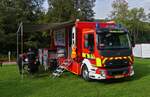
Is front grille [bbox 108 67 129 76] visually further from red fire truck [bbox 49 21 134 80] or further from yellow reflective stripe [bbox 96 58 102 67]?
yellow reflective stripe [bbox 96 58 102 67]

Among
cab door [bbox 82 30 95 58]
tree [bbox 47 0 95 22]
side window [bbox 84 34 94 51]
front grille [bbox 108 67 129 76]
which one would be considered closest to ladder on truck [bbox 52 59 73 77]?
cab door [bbox 82 30 95 58]

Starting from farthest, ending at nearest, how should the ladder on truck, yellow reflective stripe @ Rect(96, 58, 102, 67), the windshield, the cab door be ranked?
the ladder on truck < the cab door < the windshield < yellow reflective stripe @ Rect(96, 58, 102, 67)

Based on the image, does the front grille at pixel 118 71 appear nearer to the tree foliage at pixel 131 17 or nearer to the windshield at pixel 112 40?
the windshield at pixel 112 40

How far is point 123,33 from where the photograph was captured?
1669 cm

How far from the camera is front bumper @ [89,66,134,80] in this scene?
1559 centimetres

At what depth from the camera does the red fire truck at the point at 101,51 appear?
615 inches

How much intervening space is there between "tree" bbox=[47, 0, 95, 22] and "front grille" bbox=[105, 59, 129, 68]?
130ft

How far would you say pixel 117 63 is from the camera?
1576 cm

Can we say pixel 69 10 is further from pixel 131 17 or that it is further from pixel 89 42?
pixel 89 42

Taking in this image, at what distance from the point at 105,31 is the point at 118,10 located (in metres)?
44.2

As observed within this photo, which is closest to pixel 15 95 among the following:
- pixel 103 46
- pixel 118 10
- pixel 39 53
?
pixel 103 46

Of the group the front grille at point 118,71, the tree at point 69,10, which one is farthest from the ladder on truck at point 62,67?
the tree at point 69,10

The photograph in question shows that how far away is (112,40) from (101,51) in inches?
41.9

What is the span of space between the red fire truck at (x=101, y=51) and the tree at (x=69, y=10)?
37.6 meters
